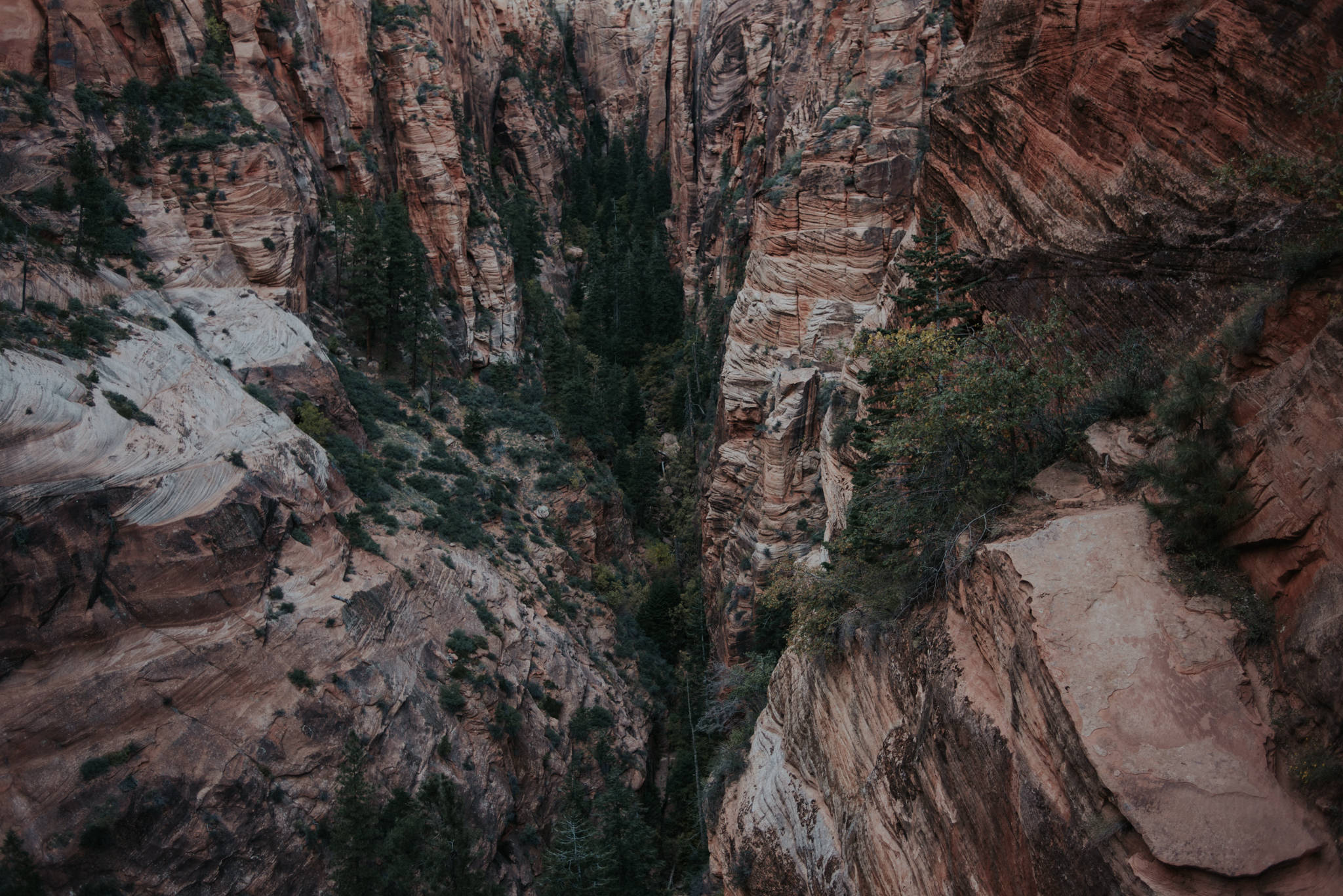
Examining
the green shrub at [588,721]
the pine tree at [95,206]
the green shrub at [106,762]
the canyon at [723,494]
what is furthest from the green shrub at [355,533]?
the pine tree at [95,206]

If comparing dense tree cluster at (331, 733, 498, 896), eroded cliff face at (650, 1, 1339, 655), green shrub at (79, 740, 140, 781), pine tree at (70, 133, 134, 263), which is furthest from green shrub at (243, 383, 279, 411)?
eroded cliff face at (650, 1, 1339, 655)

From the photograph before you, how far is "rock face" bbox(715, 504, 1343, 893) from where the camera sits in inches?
305

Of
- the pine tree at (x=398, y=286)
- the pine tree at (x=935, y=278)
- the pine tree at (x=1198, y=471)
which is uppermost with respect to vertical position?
the pine tree at (x=1198, y=471)

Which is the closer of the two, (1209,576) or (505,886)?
(1209,576)

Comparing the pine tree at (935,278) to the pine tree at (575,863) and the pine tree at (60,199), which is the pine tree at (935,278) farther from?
the pine tree at (60,199)

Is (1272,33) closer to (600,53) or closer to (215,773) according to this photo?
(215,773)

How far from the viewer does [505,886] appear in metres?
29.1

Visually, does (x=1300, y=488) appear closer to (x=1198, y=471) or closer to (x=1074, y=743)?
(x=1198, y=471)

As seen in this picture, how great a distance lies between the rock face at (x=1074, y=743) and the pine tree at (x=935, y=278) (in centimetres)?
786

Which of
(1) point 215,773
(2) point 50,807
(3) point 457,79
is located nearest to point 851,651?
(1) point 215,773

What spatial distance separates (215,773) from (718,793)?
15.2m

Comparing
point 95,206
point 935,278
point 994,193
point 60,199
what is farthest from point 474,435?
point 994,193

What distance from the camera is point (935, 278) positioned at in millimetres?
19172

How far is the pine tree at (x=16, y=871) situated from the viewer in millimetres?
19547
